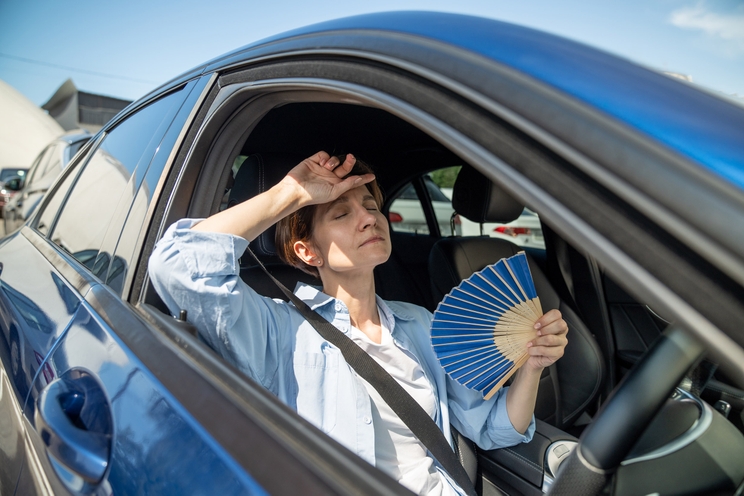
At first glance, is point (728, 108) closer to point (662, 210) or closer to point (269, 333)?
point (662, 210)

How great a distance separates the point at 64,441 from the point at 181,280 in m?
0.40

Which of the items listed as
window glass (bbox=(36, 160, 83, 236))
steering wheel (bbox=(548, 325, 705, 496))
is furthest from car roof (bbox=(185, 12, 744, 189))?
window glass (bbox=(36, 160, 83, 236))

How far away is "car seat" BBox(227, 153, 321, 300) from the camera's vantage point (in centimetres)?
174

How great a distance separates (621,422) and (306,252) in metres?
1.20

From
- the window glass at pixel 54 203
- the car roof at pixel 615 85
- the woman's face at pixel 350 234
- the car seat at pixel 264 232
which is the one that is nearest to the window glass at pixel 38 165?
the window glass at pixel 54 203

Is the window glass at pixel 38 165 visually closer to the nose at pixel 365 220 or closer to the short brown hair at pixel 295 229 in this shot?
the short brown hair at pixel 295 229

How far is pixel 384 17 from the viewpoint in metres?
0.94

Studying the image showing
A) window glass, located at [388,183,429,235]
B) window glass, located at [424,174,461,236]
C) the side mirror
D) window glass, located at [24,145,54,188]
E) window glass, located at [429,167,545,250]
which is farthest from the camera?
window glass, located at [24,145,54,188]

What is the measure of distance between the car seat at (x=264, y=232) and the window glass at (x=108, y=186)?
30 centimetres

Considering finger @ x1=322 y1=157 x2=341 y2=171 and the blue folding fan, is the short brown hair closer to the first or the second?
finger @ x1=322 y1=157 x2=341 y2=171

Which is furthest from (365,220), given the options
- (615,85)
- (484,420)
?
(615,85)

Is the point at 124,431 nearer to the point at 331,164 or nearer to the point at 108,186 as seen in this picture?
the point at 331,164

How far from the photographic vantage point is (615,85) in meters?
0.58

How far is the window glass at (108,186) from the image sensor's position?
157 cm
